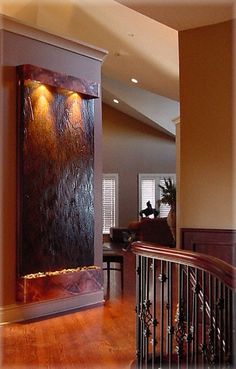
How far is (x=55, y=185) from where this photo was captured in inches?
237

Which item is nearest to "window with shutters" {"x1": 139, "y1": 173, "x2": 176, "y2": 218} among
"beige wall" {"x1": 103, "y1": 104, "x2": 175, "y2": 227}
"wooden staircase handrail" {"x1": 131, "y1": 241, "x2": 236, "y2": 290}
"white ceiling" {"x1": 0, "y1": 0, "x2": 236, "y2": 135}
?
"beige wall" {"x1": 103, "y1": 104, "x2": 175, "y2": 227}

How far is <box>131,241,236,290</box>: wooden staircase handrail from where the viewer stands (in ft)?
8.30

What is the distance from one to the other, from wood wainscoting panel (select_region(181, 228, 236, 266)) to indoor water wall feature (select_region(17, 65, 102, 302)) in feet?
5.04

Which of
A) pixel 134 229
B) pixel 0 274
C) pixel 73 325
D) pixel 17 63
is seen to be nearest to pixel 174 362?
pixel 73 325

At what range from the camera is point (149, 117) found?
48.5 feet

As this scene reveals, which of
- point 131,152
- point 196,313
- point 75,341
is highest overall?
point 131,152

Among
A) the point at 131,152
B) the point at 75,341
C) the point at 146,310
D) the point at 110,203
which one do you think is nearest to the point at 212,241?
the point at 75,341

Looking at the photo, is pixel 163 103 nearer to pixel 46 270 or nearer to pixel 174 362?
pixel 46 270

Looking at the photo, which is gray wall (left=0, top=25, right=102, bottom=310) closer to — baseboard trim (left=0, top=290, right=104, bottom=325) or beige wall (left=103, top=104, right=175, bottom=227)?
baseboard trim (left=0, top=290, right=104, bottom=325)

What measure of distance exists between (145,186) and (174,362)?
41.0 ft

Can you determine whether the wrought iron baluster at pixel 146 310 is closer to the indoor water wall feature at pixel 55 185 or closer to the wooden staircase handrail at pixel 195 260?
the wooden staircase handrail at pixel 195 260

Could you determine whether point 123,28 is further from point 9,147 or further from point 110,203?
point 110,203

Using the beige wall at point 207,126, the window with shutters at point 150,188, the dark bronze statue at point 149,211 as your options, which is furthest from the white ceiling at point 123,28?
the window with shutters at point 150,188

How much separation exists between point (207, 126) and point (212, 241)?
3.65ft
